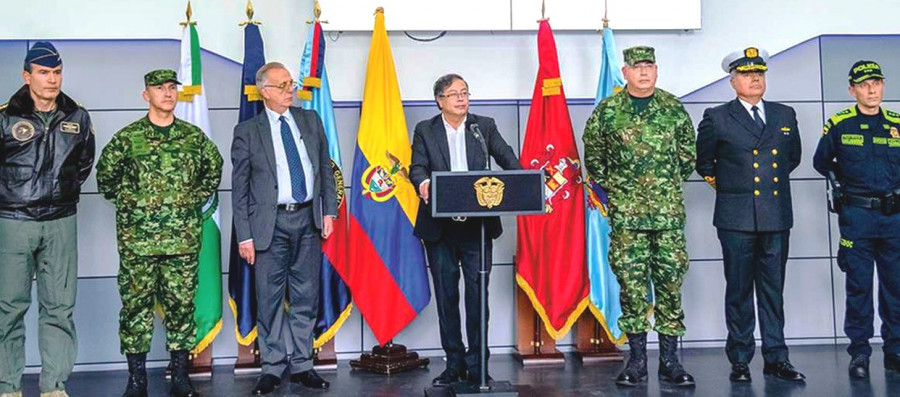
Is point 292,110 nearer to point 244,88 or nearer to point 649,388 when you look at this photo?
point 244,88

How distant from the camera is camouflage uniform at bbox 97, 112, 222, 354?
3635 mm

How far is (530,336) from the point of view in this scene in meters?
4.55

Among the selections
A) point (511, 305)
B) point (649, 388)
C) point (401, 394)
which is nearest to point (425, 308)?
point (511, 305)

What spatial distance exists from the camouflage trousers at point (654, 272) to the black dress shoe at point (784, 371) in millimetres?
580

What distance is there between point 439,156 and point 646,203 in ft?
3.34

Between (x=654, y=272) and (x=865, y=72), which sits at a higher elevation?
(x=865, y=72)

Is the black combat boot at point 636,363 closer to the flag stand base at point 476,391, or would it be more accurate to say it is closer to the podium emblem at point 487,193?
the flag stand base at point 476,391

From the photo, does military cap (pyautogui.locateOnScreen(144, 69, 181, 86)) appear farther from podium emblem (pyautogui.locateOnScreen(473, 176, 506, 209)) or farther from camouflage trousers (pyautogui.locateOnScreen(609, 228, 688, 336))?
camouflage trousers (pyautogui.locateOnScreen(609, 228, 688, 336))

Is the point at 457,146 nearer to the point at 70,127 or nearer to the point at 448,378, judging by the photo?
the point at 448,378

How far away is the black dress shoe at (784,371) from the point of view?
12.5 ft

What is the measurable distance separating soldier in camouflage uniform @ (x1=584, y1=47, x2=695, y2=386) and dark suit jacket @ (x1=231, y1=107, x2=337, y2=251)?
1.42m

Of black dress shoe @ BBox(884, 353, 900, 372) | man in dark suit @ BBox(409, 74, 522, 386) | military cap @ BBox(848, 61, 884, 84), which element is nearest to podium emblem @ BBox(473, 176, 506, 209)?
man in dark suit @ BBox(409, 74, 522, 386)

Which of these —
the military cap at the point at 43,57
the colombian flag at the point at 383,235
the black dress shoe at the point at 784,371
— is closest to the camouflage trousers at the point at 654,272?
the black dress shoe at the point at 784,371

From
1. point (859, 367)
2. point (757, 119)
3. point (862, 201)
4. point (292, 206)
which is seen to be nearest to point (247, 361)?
point (292, 206)
